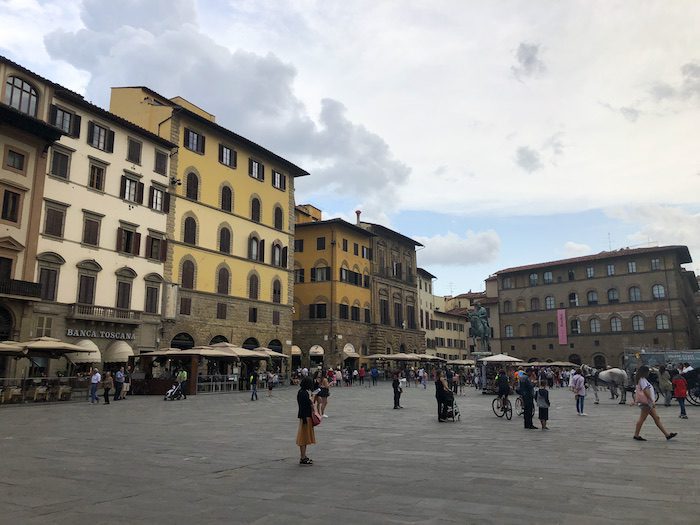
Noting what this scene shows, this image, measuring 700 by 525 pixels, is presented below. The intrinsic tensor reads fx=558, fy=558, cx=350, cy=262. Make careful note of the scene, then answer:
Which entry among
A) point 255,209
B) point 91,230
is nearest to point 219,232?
point 255,209

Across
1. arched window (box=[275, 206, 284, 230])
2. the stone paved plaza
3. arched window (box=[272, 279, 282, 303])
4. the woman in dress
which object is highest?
arched window (box=[275, 206, 284, 230])

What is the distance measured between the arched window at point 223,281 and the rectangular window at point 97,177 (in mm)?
10551

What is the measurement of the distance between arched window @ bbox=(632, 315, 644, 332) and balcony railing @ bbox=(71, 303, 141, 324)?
56.2m

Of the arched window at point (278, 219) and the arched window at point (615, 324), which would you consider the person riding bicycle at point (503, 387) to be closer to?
the arched window at point (278, 219)

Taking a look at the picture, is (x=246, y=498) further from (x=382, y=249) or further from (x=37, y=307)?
(x=382, y=249)

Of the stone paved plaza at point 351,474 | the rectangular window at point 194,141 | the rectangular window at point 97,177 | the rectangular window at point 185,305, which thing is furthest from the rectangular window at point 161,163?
the stone paved plaza at point 351,474

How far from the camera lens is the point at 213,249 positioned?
4034 cm

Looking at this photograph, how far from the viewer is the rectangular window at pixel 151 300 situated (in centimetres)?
3509

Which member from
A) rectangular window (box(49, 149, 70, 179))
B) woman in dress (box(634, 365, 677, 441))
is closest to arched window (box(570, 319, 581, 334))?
rectangular window (box(49, 149, 70, 179))

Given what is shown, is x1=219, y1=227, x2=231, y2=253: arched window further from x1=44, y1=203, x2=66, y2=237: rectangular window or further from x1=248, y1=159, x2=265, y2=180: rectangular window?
x1=44, y1=203, x2=66, y2=237: rectangular window

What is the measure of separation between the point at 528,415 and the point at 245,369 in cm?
2598

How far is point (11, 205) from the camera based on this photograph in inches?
1105

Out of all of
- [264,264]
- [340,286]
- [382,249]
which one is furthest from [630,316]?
[264,264]

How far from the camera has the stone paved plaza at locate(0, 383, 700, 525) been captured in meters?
6.11
